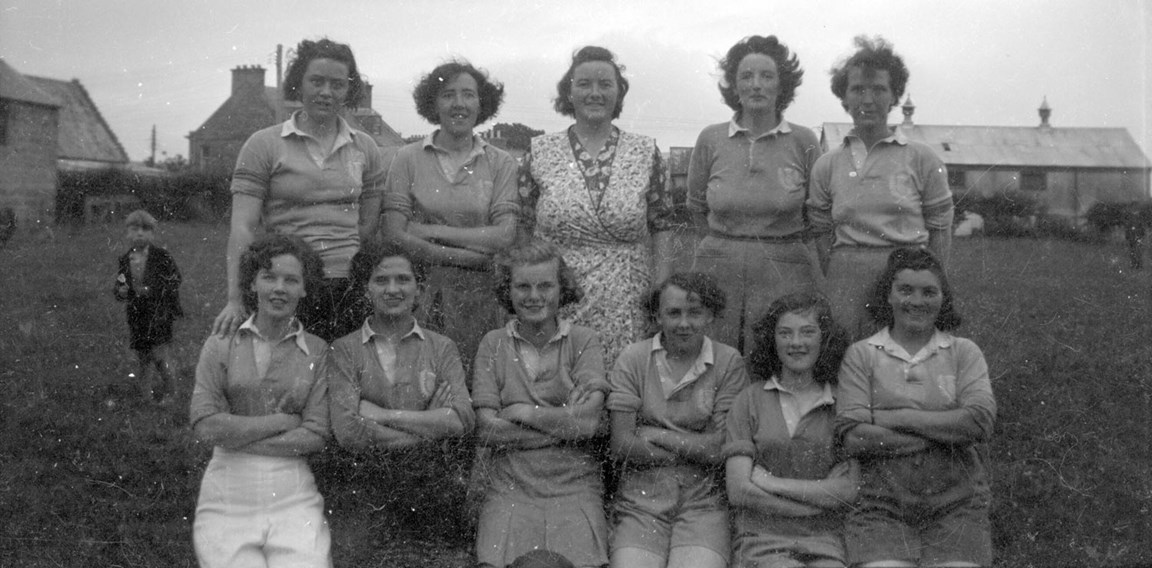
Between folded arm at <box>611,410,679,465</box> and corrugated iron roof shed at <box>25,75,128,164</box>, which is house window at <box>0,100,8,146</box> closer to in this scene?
corrugated iron roof shed at <box>25,75,128,164</box>

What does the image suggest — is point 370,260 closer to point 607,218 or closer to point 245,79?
point 607,218

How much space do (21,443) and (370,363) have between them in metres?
3.05

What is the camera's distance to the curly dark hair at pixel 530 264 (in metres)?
3.48

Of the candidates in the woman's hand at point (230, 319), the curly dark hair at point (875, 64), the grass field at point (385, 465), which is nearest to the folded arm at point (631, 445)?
the grass field at point (385, 465)

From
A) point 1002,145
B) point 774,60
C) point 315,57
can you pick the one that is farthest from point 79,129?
point 774,60

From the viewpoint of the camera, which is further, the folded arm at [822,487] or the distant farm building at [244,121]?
the distant farm building at [244,121]

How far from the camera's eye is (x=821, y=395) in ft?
10.7

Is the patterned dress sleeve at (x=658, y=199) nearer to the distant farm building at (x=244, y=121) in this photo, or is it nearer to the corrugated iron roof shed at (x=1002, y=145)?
the corrugated iron roof shed at (x=1002, y=145)

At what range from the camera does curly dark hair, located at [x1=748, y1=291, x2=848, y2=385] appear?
129 inches

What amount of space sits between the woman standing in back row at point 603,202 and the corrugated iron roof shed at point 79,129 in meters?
12.4

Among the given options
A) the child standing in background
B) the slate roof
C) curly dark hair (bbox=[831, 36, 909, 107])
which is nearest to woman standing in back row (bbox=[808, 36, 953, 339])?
curly dark hair (bbox=[831, 36, 909, 107])

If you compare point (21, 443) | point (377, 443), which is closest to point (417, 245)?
point (377, 443)

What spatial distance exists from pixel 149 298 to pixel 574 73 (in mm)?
3908

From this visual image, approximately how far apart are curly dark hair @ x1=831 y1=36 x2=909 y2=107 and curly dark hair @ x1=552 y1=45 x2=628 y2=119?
0.89 metres
